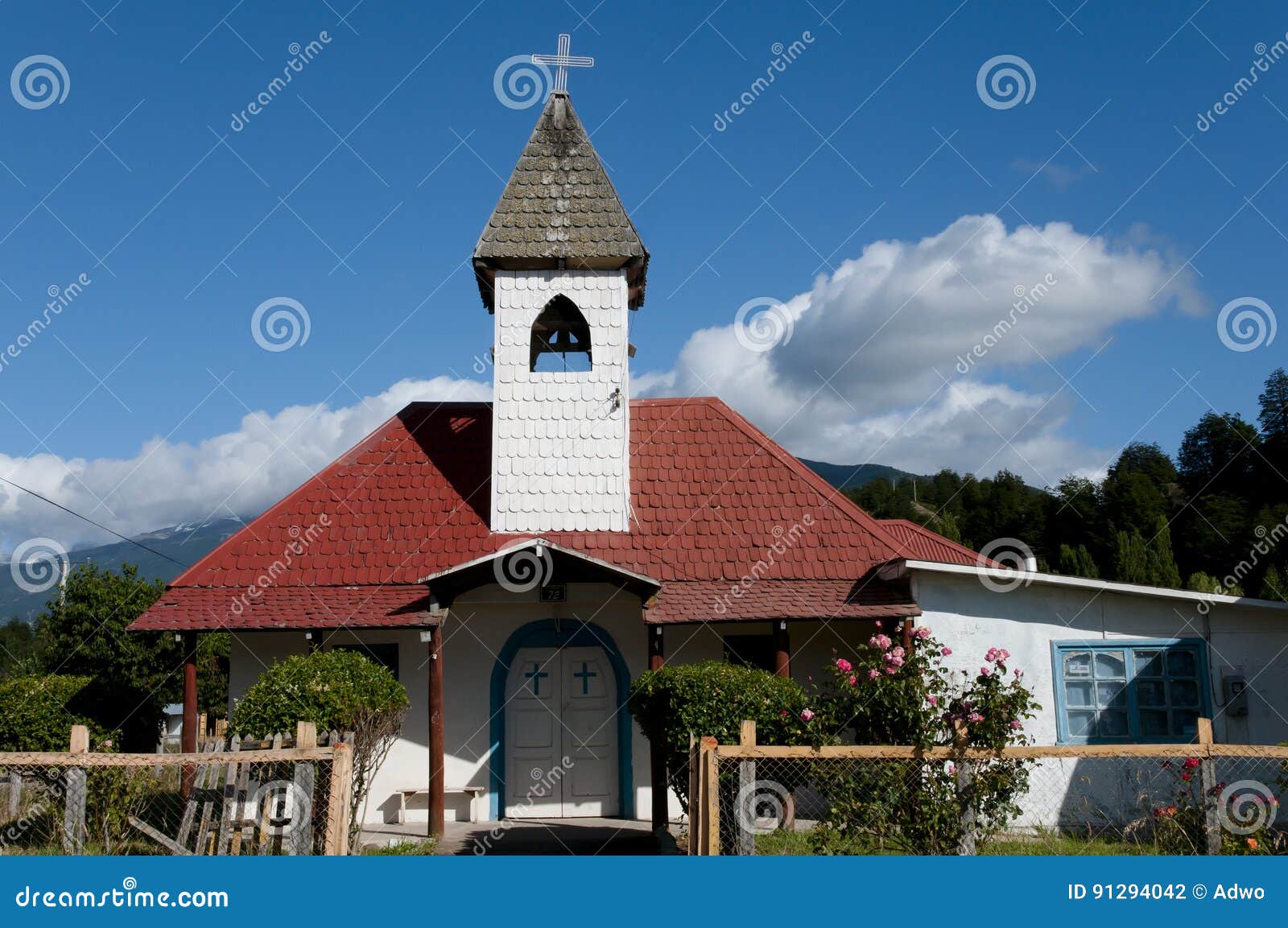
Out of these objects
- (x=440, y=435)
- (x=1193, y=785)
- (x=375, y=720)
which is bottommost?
(x=1193, y=785)

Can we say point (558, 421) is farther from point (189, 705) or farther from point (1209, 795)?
point (1209, 795)

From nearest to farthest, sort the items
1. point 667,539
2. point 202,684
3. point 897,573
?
point 897,573 → point 667,539 → point 202,684

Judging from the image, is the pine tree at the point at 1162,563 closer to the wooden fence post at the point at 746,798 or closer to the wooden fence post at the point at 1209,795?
the wooden fence post at the point at 1209,795

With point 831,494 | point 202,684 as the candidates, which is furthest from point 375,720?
point 202,684

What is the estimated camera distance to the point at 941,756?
25.5 ft

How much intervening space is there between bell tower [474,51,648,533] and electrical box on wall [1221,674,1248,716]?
8.09 metres

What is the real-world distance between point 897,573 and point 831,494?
8.48 feet

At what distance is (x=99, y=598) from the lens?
3123 cm

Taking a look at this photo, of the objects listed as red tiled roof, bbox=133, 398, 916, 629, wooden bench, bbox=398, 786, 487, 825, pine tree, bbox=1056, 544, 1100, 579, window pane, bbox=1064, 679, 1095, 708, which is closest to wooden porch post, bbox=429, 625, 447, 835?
wooden bench, bbox=398, 786, 487, 825

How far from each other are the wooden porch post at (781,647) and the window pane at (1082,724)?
3532 millimetres

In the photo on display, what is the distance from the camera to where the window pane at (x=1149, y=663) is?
12.7 metres

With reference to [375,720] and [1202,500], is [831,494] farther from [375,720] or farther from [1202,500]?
[1202,500]

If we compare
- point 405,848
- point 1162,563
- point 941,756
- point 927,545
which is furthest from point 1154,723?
point 1162,563

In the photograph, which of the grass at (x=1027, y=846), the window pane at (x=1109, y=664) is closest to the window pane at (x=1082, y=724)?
the window pane at (x=1109, y=664)
